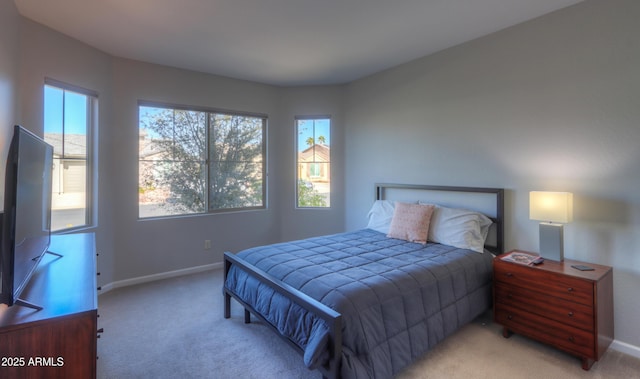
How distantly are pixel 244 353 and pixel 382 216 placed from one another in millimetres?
2079

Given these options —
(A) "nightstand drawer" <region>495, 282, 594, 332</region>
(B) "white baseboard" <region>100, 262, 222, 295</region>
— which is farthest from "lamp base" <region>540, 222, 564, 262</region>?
(B) "white baseboard" <region>100, 262, 222, 295</region>

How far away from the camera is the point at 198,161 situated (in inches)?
159

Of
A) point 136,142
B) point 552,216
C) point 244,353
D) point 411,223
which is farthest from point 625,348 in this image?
point 136,142

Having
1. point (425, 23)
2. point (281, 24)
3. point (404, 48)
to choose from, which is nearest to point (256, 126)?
point (281, 24)

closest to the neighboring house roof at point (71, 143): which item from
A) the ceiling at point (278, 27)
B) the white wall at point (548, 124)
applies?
the ceiling at point (278, 27)

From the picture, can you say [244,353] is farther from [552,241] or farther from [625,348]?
[625,348]

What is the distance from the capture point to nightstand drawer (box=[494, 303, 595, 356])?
202cm

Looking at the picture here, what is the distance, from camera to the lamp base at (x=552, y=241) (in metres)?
2.34

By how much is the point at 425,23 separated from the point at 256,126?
2699 millimetres

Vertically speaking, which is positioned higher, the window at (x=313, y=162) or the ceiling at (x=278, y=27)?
the ceiling at (x=278, y=27)

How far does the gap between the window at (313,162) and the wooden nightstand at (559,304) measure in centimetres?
265

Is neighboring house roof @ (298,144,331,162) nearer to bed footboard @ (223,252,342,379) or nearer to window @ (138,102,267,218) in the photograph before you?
window @ (138,102,267,218)

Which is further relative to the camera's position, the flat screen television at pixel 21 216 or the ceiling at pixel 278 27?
the ceiling at pixel 278 27

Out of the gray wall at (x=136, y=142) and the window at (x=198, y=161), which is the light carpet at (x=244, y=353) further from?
the window at (x=198, y=161)
